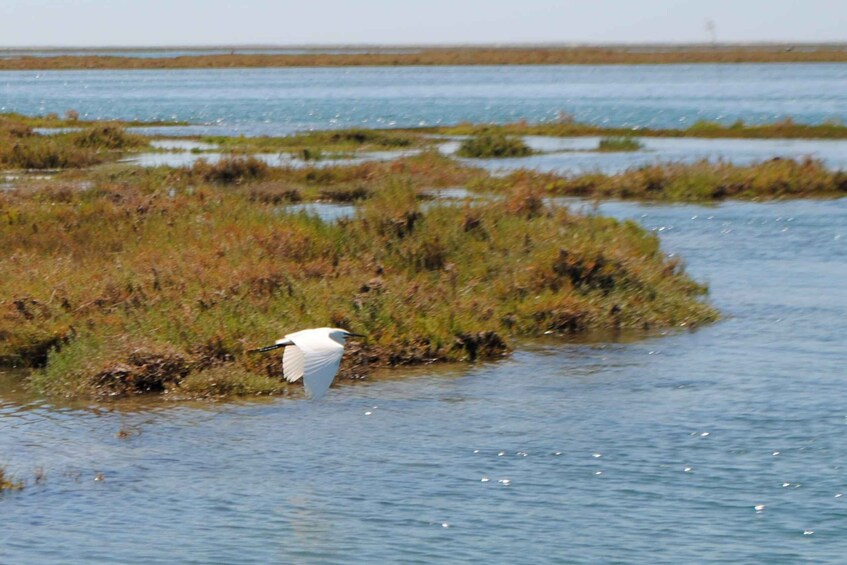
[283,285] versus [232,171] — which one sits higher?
[283,285]

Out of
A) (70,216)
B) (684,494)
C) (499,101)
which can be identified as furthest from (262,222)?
(499,101)

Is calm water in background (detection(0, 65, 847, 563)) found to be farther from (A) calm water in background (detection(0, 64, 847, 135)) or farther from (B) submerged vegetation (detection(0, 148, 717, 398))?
(A) calm water in background (detection(0, 64, 847, 135))

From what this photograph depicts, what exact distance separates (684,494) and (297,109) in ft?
220

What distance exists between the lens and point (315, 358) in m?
9.89

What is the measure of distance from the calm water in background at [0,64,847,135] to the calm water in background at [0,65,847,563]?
131 ft

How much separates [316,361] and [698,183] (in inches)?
780

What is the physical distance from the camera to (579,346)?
1473 cm

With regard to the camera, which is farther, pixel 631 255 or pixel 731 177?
pixel 731 177

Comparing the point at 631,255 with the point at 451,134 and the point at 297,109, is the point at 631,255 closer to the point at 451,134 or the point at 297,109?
the point at 451,134

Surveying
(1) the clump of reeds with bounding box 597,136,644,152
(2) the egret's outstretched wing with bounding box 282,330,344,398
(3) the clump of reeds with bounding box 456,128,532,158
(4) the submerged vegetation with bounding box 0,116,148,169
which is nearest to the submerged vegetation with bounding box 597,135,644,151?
(1) the clump of reeds with bounding box 597,136,644,152

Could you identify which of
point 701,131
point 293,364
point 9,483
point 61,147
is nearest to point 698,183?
point 61,147

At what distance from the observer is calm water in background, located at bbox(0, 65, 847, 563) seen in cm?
898

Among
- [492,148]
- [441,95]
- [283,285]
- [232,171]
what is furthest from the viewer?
[441,95]

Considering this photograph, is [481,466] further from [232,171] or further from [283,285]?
[232,171]
